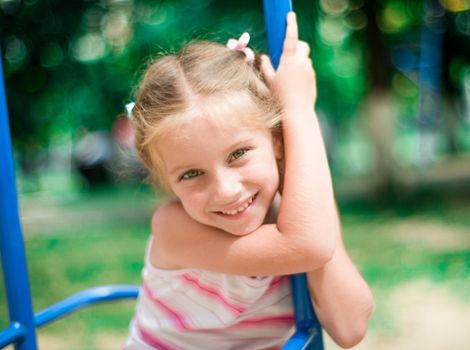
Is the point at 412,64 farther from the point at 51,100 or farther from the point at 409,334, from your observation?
the point at 409,334

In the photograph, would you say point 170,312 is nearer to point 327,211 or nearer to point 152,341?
point 152,341

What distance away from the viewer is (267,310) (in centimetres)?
141

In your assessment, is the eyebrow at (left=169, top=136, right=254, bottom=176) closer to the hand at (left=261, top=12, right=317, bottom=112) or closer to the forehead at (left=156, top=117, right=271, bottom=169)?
the forehead at (left=156, top=117, right=271, bottom=169)

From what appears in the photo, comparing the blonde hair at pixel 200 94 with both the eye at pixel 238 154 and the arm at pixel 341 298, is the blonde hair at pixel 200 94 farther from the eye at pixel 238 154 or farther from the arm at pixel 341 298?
the arm at pixel 341 298

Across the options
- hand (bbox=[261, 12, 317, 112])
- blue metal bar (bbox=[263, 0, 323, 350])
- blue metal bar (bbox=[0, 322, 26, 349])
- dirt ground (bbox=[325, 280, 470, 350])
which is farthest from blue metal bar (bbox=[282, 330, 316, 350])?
dirt ground (bbox=[325, 280, 470, 350])

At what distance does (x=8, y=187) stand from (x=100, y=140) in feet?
45.3

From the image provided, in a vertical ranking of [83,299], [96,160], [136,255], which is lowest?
[96,160]

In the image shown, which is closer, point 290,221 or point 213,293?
point 290,221

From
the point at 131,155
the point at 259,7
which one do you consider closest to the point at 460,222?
the point at 259,7

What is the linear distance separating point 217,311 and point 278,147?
412mm

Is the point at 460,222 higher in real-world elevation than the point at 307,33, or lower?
lower

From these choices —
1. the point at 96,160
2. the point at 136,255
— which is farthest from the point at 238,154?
the point at 96,160

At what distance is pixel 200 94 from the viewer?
1.23 meters

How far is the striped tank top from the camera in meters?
1.39
